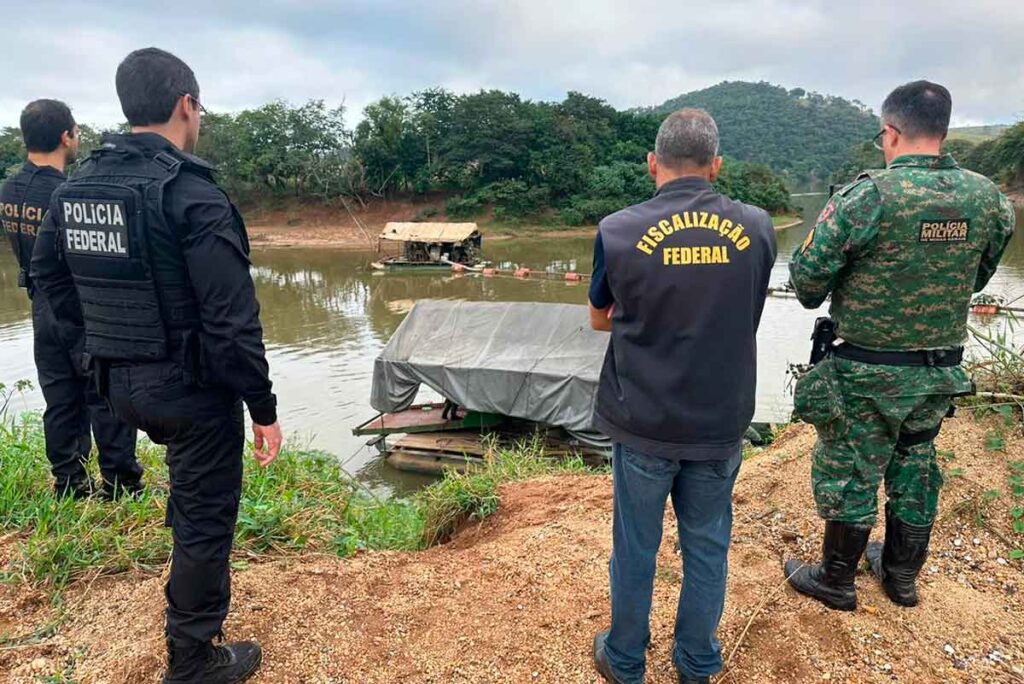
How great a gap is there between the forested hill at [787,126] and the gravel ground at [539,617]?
7305 centimetres

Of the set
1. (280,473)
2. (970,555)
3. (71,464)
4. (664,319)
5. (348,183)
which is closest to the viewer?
(664,319)

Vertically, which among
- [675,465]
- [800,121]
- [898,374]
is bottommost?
[675,465]

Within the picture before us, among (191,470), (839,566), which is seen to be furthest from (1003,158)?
(191,470)

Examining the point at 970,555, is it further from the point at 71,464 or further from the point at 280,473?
the point at 71,464

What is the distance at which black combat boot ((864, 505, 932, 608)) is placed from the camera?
2473 mm

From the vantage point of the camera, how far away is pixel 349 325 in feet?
52.3

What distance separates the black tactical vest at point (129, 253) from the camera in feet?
6.20

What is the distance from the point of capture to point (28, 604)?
2.51 metres

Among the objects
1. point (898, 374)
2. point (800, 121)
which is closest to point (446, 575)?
point (898, 374)

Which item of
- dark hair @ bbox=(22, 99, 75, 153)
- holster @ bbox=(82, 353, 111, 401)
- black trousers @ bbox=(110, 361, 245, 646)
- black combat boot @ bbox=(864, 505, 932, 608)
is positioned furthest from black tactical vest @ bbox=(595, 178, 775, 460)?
dark hair @ bbox=(22, 99, 75, 153)

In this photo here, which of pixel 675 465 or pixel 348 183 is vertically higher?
pixel 348 183

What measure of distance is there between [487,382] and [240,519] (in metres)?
4.73

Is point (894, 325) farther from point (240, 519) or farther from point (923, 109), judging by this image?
point (240, 519)

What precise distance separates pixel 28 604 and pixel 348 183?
131 feet
